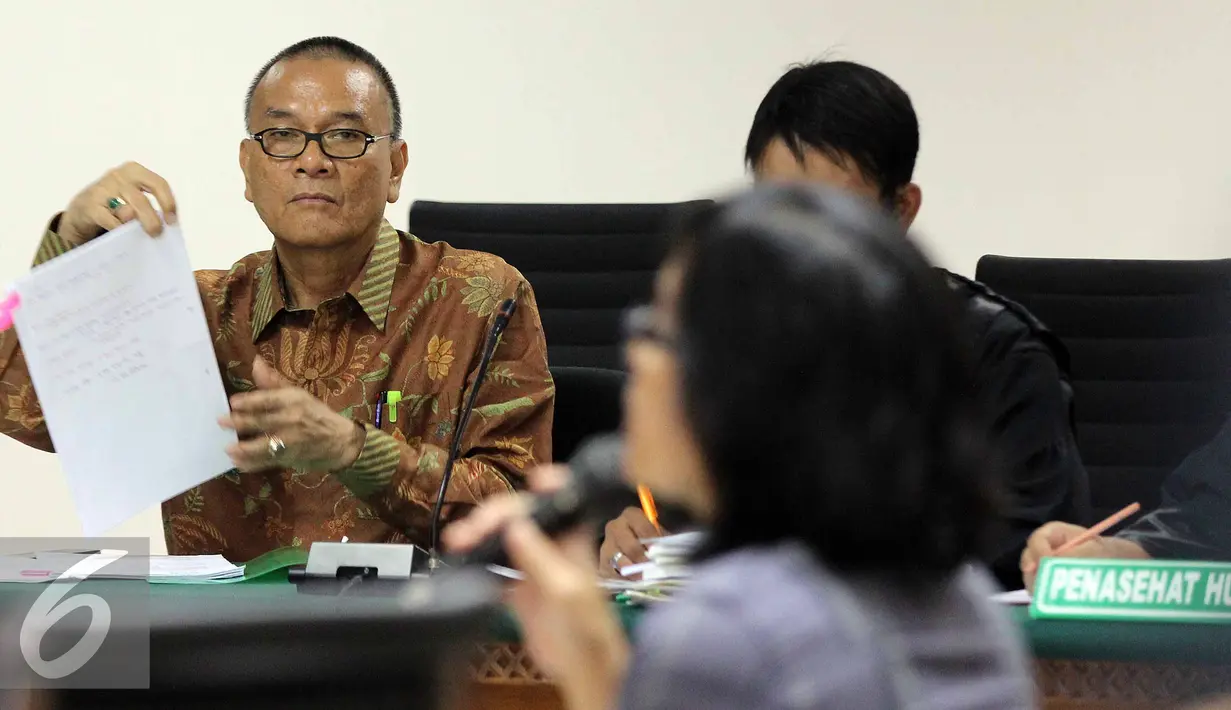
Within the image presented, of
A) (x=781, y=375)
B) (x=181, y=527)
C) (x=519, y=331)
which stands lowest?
(x=181, y=527)

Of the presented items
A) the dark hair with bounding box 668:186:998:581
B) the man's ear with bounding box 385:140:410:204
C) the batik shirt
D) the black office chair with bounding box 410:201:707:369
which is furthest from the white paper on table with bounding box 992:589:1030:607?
the black office chair with bounding box 410:201:707:369

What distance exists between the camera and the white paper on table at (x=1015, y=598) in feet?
4.56

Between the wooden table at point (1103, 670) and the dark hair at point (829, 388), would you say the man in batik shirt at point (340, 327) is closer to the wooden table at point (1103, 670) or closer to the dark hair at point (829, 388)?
the wooden table at point (1103, 670)

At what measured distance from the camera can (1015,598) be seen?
1.42 meters

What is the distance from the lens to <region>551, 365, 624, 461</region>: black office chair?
196 cm

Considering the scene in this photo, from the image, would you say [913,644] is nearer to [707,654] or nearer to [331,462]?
[707,654]

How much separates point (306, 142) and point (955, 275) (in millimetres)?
897

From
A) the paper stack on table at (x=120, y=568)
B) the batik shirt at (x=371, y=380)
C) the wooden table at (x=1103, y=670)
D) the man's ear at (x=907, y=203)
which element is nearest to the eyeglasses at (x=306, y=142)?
the batik shirt at (x=371, y=380)

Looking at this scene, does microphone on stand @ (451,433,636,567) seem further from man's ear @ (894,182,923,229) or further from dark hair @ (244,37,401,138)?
dark hair @ (244,37,401,138)

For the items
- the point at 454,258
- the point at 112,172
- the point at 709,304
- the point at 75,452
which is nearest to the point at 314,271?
the point at 454,258

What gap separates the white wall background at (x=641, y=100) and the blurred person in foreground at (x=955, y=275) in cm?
149

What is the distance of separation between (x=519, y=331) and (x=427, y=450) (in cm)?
25

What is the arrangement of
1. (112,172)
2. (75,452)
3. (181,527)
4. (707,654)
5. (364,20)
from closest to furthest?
(707,654) → (75,452) → (112,172) → (181,527) → (364,20)

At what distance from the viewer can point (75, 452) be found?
5.04 ft
